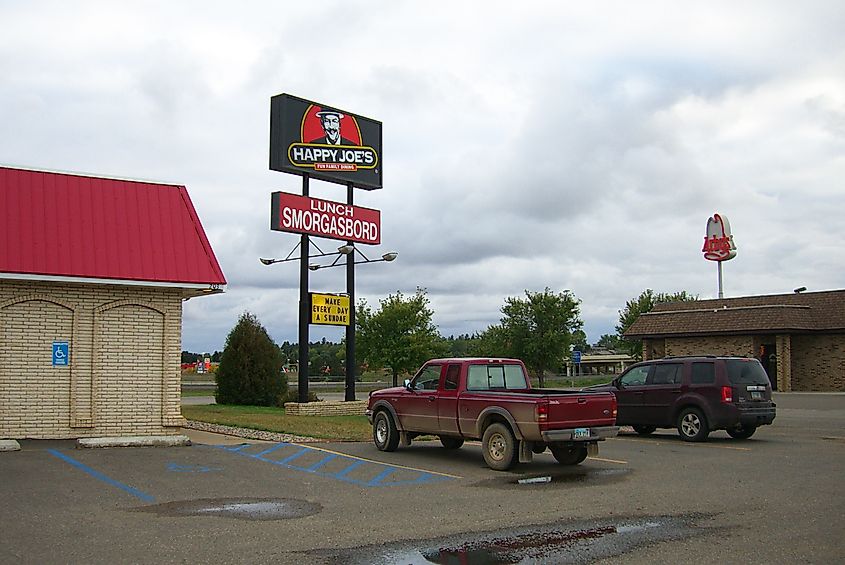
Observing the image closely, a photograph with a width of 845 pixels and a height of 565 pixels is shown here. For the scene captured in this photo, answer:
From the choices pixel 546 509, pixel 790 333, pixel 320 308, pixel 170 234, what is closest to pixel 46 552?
pixel 546 509

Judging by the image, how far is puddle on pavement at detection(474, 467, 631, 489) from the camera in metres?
12.4

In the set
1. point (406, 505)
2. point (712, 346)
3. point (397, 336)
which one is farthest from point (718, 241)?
point (406, 505)

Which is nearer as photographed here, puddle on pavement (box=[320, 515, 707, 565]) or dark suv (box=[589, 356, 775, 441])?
puddle on pavement (box=[320, 515, 707, 565])

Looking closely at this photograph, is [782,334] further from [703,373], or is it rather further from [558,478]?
[558,478]

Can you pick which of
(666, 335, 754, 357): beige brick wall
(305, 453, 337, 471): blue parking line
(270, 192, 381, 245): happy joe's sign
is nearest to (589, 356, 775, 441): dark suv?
(305, 453, 337, 471): blue parking line

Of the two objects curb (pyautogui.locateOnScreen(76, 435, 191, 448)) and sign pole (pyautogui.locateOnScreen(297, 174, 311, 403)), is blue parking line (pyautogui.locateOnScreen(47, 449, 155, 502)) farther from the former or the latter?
sign pole (pyautogui.locateOnScreen(297, 174, 311, 403))

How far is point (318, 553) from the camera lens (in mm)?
7898

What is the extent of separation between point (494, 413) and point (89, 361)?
27.1 ft

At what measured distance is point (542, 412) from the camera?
43.7ft

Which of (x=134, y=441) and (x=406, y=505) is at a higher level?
(x=134, y=441)

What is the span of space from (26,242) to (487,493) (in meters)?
10.1

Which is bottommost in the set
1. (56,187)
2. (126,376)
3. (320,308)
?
(126,376)

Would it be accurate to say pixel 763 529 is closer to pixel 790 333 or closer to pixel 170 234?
pixel 170 234

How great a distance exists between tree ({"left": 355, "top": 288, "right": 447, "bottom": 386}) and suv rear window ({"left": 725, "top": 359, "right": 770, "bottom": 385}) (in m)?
24.5
